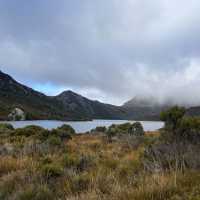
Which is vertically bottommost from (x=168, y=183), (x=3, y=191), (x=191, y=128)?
(x=3, y=191)

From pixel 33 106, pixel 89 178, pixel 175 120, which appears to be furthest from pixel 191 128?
pixel 33 106

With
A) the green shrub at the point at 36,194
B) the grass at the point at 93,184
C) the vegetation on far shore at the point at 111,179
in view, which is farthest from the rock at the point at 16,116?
the green shrub at the point at 36,194

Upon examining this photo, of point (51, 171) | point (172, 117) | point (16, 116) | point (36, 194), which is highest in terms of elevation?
point (16, 116)

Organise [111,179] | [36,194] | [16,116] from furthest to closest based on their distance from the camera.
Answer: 1. [16,116]
2. [111,179]
3. [36,194]

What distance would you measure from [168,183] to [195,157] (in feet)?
6.23

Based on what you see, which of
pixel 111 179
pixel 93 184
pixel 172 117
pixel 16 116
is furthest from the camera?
pixel 16 116

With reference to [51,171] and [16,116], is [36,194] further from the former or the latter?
[16,116]

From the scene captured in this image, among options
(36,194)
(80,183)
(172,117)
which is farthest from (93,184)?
(172,117)

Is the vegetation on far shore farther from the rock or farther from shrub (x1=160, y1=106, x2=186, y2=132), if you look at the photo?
the rock

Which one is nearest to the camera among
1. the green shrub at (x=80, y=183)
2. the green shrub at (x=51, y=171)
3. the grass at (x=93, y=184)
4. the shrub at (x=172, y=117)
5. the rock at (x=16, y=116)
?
the grass at (x=93, y=184)

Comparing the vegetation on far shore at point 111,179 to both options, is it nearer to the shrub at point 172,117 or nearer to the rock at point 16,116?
the shrub at point 172,117

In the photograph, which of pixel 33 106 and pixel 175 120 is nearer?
pixel 175 120

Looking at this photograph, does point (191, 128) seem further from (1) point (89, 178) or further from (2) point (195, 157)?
(1) point (89, 178)

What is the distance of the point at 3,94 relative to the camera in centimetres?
17425
